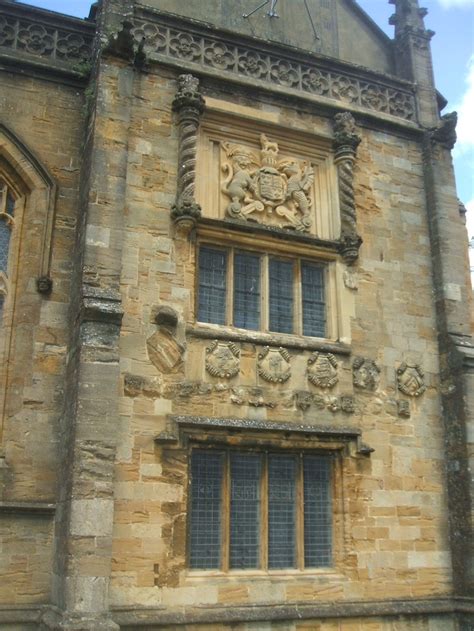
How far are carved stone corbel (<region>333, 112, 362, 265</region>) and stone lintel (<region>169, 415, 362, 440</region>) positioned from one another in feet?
9.37

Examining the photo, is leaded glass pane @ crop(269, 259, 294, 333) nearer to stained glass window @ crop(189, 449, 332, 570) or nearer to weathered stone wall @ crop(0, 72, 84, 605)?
stained glass window @ crop(189, 449, 332, 570)

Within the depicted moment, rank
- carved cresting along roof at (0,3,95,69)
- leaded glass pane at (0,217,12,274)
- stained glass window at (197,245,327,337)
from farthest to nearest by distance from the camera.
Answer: carved cresting along roof at (0,3,95,69) < stained glass window at (197,245,327,337) < leaded glass pane at (0,217,12,274)

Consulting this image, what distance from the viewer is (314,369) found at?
427 inches

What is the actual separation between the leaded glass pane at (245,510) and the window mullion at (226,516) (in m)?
0.07

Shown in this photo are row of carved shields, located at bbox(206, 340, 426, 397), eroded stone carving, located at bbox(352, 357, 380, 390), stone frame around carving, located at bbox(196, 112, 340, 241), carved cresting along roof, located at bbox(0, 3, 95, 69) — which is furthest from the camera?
stone frame around carving, located at bbox(196, 112, 340, 241)

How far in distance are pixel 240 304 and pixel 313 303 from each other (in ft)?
4.25

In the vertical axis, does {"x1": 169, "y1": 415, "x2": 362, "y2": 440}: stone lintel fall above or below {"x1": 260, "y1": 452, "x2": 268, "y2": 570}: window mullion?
above

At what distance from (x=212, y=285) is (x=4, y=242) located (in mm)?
3138

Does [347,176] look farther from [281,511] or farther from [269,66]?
[281,511]

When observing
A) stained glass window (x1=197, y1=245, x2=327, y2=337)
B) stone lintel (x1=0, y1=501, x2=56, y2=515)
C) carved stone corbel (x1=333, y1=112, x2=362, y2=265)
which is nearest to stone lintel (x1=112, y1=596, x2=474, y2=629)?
stone lintel (x1=0, y1=501, x2=56, y2=515)

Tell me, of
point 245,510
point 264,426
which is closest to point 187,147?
point 264,426

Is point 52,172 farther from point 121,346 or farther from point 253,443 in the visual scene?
point 253,443

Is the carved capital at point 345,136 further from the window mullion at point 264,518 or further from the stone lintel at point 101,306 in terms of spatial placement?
the window mullion at point 264,518

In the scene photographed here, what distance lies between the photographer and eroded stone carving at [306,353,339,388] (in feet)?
35.4
